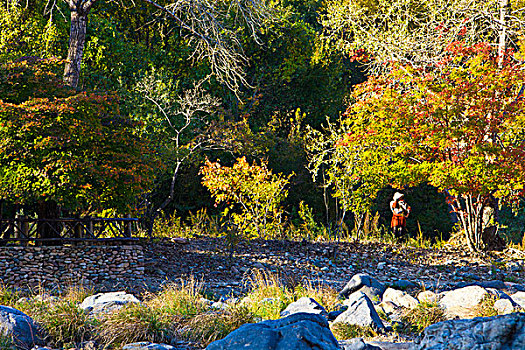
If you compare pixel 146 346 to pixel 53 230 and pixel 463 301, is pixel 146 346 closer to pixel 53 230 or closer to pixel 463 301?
pixel 463 301

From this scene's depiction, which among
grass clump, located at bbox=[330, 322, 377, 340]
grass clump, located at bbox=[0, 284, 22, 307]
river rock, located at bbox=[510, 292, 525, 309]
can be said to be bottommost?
grass clump, located at bbox=[330, 322, 377, 340]

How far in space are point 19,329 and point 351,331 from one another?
3.01 m

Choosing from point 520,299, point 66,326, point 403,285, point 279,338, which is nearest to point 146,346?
point 66,326

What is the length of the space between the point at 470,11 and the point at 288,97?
7.65 metres

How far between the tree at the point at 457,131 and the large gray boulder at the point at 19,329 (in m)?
6.88

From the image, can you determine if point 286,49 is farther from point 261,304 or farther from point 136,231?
point 261,304

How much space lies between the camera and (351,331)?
514 centimetres

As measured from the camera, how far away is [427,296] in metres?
6.22

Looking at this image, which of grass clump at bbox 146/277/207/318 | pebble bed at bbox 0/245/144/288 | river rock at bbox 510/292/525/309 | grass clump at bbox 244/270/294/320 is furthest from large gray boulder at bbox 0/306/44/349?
river rock at bbox 510/292/525/309

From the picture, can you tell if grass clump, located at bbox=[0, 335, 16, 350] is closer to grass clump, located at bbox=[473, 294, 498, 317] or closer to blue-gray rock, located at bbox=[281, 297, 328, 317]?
blue-gray rock, located at bbox=[281, 297, 328, 317]

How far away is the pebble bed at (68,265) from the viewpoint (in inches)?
327

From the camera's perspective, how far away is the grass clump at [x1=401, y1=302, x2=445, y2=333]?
5.36 meters

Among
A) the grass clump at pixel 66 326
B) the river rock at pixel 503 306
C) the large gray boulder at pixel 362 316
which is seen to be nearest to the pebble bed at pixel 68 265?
the grass clump at pixel 66 326

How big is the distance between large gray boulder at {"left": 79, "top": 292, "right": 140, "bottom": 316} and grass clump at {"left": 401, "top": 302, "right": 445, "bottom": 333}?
9.35 ft
